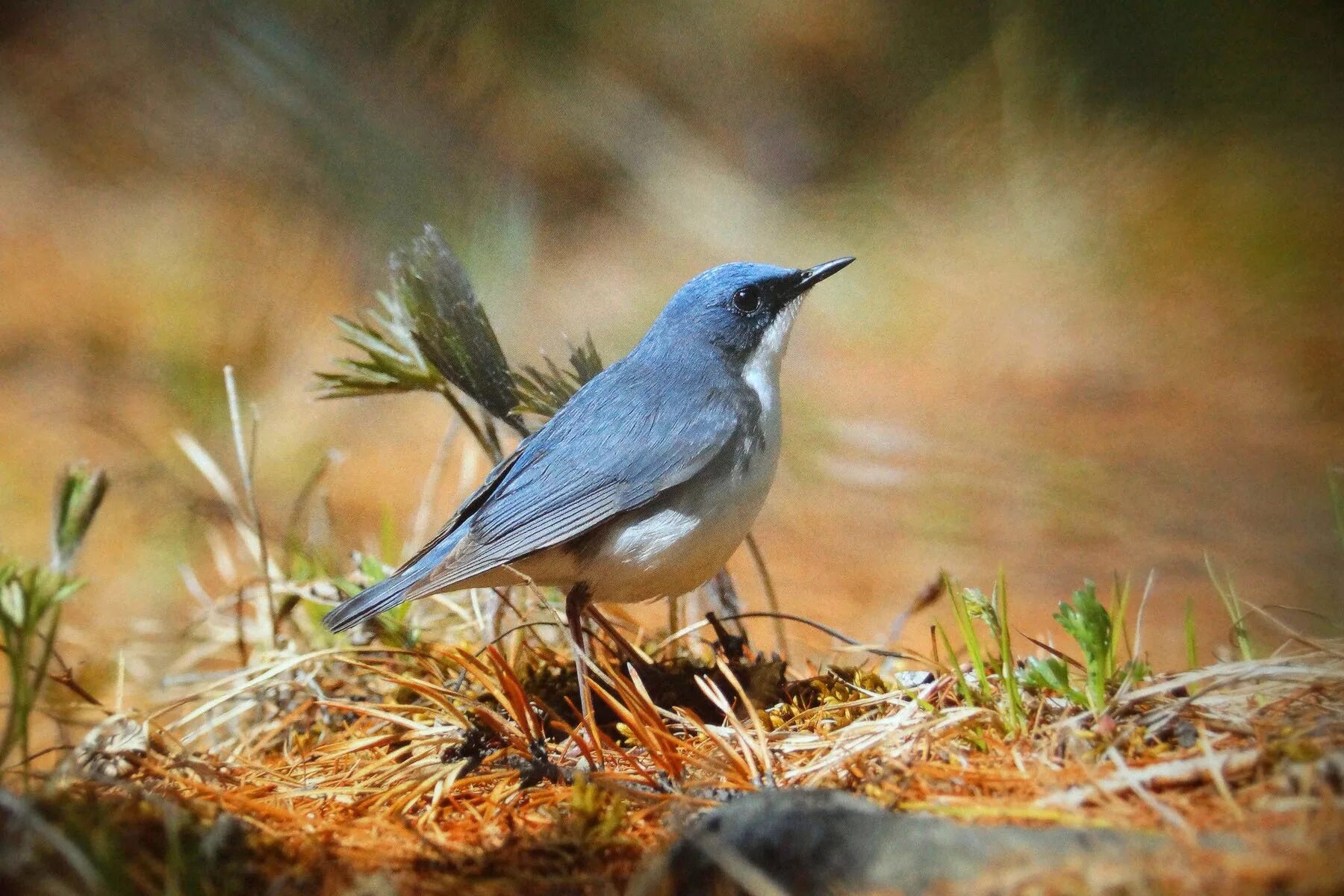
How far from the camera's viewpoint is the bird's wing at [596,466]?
2.08 m

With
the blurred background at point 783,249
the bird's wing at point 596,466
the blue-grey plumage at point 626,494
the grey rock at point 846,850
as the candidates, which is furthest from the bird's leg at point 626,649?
the blurred background at point 783,249

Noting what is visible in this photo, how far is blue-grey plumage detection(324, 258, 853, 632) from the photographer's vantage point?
2.07 m

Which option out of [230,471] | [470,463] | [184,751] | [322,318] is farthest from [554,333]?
[184,751]

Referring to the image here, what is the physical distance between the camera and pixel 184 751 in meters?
1.77

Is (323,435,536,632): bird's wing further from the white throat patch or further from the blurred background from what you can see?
the blurred background

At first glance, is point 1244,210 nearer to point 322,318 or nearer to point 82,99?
point 322,318

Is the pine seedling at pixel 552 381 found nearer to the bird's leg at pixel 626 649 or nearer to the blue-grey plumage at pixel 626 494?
the blue-grey plumage at pixel 626 494

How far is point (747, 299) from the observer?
93.8 inches

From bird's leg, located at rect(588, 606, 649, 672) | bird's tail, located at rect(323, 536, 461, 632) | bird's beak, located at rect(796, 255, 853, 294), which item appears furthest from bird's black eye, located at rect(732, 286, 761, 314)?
bird's tail, located at rect(323, 536, 461, 632)

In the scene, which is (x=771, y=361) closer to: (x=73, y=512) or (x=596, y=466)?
(x=596, y=466)

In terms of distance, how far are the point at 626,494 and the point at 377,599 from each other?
0.57m

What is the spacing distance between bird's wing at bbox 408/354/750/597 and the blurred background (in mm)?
1377

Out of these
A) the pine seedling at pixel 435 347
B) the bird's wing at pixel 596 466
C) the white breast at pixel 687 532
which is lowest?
the white breast at pixel 687 532

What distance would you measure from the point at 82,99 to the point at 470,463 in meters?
3.14
